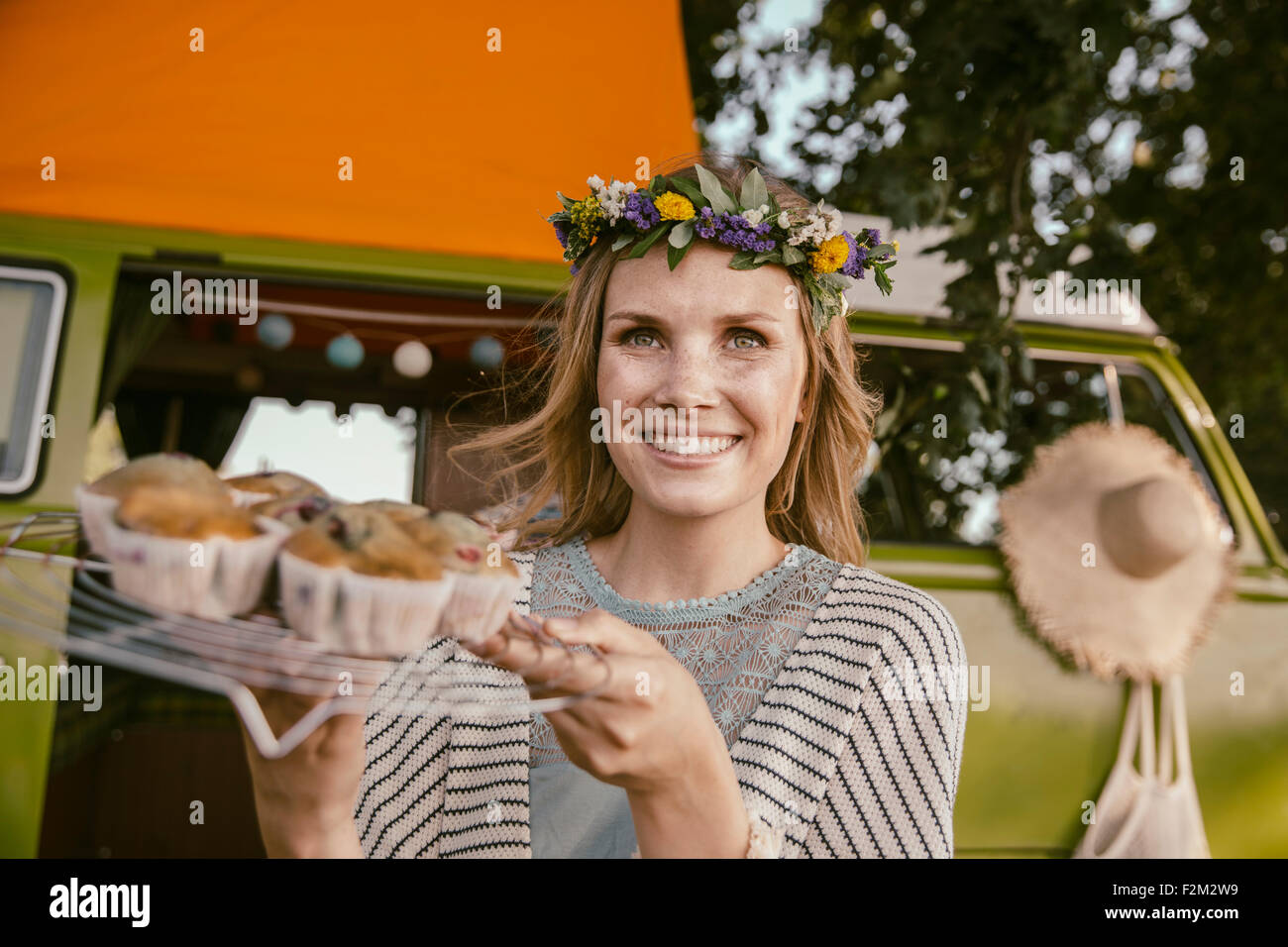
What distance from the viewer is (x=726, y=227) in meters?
1.43

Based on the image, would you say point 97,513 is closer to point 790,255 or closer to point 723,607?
point 723,607

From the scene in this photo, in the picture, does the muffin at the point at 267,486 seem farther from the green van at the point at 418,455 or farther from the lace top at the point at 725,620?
the green van at the point at 418,455

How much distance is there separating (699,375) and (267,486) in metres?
0.59

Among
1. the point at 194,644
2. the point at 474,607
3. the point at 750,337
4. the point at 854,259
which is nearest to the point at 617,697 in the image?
the point at 474,607

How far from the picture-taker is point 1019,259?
327cm

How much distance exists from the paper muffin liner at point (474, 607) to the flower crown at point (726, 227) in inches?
25.3

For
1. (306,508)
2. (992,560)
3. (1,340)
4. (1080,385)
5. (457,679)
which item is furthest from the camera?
(1080,385)

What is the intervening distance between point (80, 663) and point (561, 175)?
2.24 metres

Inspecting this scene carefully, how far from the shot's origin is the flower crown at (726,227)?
1427mm

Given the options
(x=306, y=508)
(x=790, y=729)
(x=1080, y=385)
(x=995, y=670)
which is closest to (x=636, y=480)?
(x=790, y=729)

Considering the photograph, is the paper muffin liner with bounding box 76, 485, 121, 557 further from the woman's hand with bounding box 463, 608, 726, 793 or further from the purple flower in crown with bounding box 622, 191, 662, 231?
the purple flower in crown with bounding box 622, 191, 662, 231
